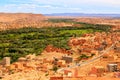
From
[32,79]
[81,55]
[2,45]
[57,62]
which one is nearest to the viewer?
[32,79]

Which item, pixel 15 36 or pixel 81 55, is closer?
pixel 81 55

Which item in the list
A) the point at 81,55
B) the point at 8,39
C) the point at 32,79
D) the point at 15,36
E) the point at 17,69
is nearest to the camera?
the point at 32,79

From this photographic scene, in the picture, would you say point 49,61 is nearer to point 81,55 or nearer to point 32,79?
point 81,55

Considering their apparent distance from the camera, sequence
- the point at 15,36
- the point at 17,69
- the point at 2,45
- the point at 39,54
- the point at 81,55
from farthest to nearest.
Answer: the point at 15,36 < the point at 2,45 < the point at 39,54 < the point at 81,55 < the point at 17,69

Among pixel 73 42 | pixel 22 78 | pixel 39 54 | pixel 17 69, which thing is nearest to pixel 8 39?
pixel 73 42

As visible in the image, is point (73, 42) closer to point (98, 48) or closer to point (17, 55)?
point (98, 48)

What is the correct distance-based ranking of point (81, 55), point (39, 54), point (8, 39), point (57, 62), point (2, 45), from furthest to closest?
point (8, 39)
point (2, 45)
point (39, 54)
point (81, 55)
point (57, 62)

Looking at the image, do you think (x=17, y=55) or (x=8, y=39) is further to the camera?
(x=8, y=39)

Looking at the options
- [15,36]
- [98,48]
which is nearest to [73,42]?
[98,48]
